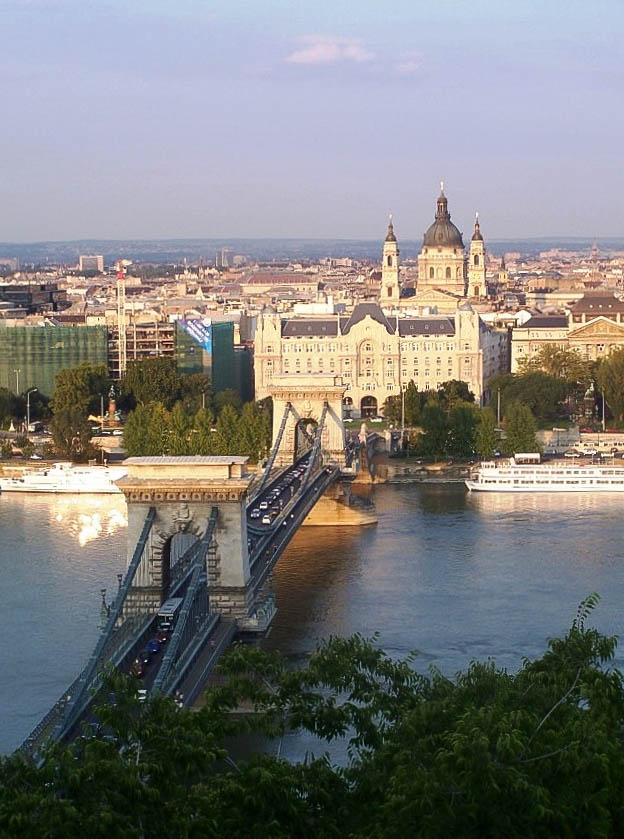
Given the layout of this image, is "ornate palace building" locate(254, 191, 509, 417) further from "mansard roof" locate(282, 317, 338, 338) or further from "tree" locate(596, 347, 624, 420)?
"tree" locate(596, 347, 624, 420)

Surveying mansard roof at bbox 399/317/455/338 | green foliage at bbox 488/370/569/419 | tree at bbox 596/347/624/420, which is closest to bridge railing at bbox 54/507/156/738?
green foliage at bbox 488/370/569/419

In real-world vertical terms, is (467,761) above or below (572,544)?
above

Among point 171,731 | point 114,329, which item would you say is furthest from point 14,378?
point 171,731

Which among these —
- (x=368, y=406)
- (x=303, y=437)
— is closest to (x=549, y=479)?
(x=303, y=437)

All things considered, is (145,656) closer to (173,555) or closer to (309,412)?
(173,555)

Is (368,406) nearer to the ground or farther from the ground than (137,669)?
nearer to the ground

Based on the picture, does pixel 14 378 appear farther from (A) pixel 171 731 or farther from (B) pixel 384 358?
(A) pixel 171 731

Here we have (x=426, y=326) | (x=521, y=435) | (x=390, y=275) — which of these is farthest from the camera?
A: (x=390, y=275)
